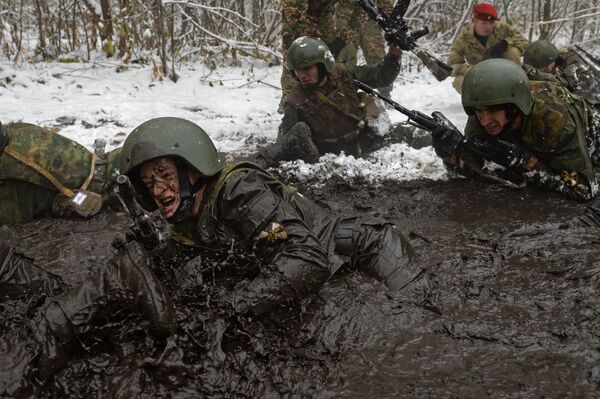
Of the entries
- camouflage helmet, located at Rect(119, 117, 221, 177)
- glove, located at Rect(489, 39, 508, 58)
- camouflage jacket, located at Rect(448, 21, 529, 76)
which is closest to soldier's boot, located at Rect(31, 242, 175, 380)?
camouflage helmet, located at Rect(119, 117, 221, 177)

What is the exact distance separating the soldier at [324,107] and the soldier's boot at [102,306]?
11.0ft

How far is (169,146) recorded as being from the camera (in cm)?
272

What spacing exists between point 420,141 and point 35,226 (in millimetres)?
4338

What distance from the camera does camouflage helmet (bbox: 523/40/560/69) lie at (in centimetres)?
695

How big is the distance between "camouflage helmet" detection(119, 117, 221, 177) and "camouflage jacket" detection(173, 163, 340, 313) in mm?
125

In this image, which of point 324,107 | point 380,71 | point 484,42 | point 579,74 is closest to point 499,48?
point 484,42

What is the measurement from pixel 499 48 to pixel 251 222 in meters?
6.63

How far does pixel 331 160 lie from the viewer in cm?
573

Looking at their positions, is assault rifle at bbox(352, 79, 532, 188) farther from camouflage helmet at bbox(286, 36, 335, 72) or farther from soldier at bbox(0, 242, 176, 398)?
soldier at bbox(0, 242, 176, 398)

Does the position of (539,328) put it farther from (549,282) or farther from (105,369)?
(105,369)

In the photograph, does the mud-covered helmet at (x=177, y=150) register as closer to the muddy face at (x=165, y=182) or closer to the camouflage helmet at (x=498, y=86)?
the muddy face at (x=165, y=182)

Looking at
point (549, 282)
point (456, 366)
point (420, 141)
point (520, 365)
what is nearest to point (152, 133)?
point (456, 366)

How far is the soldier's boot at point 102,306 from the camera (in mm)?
2296

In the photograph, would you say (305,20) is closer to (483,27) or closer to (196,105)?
(196,105)
